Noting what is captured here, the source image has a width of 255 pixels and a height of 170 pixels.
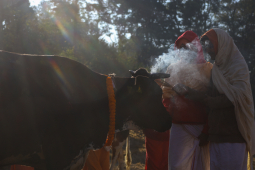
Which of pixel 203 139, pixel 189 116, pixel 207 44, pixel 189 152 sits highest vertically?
pixel 207 44

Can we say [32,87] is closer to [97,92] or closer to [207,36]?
[97,92]

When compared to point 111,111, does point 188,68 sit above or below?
above

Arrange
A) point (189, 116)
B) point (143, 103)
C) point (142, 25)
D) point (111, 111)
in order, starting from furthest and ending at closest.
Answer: point (142, 25), point (189, 116), point (143, 103), point (111, 111)

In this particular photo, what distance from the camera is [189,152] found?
284 cm

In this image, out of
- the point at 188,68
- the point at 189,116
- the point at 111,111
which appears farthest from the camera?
the point at 188,68

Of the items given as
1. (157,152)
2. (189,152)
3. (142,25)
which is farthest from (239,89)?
(142,25)

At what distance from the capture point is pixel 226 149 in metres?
2.43

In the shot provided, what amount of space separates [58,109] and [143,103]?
3.41ft

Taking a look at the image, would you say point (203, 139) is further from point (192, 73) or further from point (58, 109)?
point (58, 109)

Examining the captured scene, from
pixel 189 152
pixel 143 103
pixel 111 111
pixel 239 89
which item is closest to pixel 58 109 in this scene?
pixel 111 111

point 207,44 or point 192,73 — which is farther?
point 192,73

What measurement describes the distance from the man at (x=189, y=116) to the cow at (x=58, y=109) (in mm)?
304

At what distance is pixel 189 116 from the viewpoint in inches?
111

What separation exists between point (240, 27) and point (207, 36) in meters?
13.5
